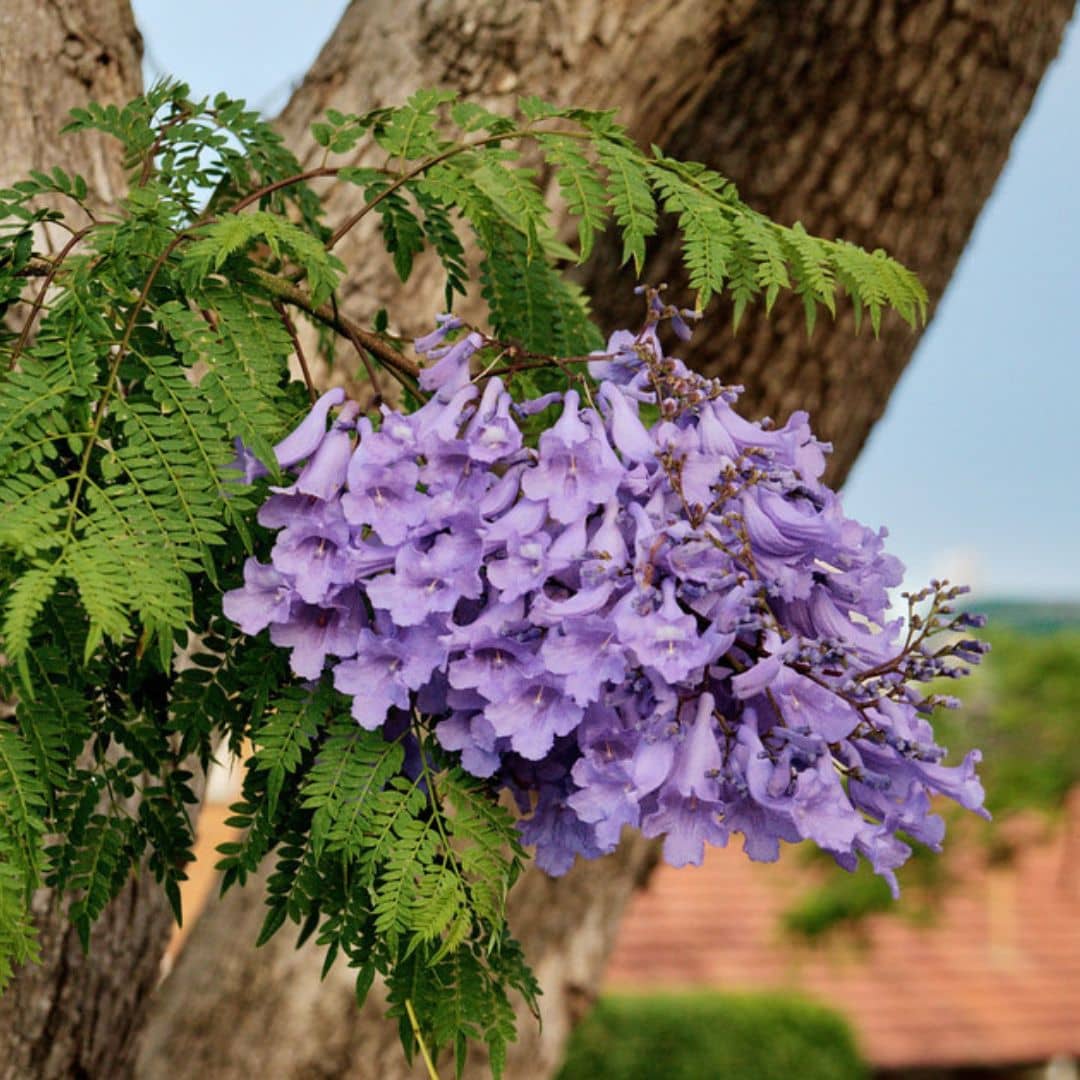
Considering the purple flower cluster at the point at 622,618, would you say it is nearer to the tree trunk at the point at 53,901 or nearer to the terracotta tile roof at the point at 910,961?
the tree trunk at the point at 53,901

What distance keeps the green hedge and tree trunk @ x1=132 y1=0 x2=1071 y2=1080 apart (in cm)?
802

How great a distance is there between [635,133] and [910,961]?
11143mm

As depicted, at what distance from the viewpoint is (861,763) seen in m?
1.64

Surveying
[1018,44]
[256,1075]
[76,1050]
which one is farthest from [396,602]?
[1018,44]

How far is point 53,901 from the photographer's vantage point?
9.30 feet

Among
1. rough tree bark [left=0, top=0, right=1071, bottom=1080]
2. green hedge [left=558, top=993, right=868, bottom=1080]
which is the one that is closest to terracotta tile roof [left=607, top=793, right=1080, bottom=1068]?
green hedge [left=558, top=993, right=868, bottom=1080]

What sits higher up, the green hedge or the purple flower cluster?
the purple flower cluster

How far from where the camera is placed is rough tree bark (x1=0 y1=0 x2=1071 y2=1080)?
326 centimetres

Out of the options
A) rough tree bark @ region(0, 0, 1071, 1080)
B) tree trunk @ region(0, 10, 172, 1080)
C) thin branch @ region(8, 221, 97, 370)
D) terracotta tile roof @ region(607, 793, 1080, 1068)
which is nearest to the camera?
thin branch @ region(8, 221, 97, 370)

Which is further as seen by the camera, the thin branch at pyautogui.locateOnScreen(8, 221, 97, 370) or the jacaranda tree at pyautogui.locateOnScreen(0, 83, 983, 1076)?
the thin branch at pyautogui.locateOnScreen(8, 221, 97, 370)

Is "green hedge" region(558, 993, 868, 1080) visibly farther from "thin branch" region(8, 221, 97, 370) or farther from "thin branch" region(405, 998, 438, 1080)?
"thin branch" region(8, 221, 97, 370)

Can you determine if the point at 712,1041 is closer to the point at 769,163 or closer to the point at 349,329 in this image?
the point at 769,163

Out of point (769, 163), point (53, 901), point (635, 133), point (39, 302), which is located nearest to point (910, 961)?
point (769, 163)

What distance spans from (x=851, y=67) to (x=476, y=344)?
95.8 inches
